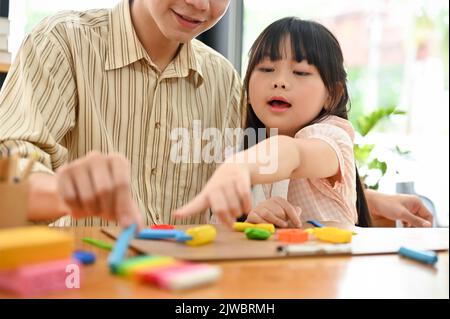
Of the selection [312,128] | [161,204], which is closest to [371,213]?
[312,128]

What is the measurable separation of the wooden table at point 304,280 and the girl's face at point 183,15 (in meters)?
0.83

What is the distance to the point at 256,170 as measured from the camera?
41.5 inches

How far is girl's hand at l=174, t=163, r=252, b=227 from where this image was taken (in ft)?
2.71

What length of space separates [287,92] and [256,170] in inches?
19.6

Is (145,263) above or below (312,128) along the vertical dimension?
below

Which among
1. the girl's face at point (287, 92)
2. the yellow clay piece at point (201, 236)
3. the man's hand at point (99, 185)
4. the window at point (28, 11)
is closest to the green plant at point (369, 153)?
the girl's face at point (287, 92)

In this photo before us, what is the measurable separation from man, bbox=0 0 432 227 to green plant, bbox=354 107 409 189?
894 mm

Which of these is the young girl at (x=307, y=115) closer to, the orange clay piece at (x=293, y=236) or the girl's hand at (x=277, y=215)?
the girl's hand at (x=277, y=215)

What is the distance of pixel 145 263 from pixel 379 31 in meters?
2.66

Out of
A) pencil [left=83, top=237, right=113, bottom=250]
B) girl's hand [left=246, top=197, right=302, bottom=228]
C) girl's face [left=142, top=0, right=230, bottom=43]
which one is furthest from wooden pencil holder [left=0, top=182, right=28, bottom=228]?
girl's face [left=142, top=0, right=230, bottom=43]

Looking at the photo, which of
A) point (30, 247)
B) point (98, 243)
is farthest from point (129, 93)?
point (30, 247)

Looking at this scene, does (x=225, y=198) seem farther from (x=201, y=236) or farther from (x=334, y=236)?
(x=334, y=236)
